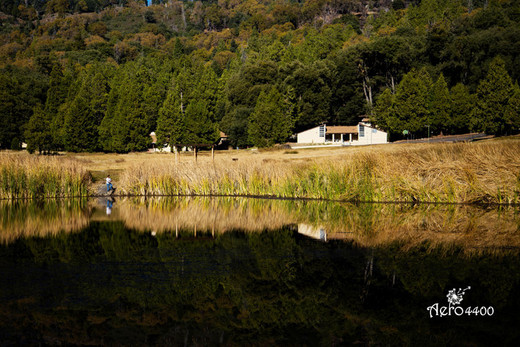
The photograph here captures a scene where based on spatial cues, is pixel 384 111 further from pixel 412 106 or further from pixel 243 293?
pixel 243 293

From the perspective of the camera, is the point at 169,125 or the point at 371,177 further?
the point at 169,125

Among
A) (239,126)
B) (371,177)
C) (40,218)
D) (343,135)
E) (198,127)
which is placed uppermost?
(239,126)

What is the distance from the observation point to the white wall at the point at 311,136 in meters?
93.4

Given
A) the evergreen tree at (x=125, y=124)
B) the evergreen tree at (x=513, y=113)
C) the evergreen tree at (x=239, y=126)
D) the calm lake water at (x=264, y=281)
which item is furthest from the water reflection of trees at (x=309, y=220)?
the evergreen tree at (x=239, y=126)

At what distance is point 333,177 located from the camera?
2733 centimetres

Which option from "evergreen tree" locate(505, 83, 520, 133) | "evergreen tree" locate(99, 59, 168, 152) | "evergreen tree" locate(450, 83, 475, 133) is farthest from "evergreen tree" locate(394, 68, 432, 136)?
"evergreen tree" locate(99, 59, 168, 152)

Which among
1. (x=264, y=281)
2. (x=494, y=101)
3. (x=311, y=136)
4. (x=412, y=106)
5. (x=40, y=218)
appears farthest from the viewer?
(x=311, y=136)

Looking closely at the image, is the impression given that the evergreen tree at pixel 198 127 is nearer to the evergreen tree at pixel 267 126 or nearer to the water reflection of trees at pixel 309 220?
the evergreen tree at pixel 267 126

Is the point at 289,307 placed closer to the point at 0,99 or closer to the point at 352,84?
the point at 0,99

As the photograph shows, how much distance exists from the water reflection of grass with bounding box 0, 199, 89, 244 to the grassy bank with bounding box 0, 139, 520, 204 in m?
2.39

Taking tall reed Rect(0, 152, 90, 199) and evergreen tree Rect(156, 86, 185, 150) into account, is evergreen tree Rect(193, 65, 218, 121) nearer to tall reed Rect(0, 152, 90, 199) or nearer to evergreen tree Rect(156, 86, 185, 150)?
evergreen tree Rect(156, 86, 185, 150)

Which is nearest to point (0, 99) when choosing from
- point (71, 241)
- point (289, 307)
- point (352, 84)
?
point (352, 84)

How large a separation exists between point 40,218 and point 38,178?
8803mm

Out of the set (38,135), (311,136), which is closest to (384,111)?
(311,136)
